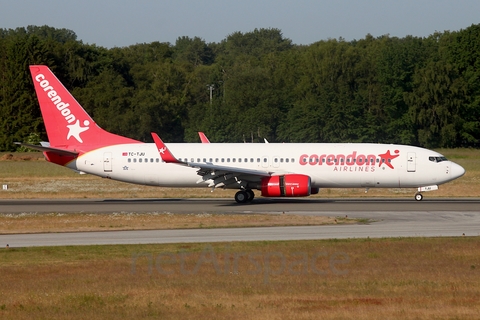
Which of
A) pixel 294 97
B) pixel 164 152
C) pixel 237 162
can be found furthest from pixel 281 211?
pixel 294 97

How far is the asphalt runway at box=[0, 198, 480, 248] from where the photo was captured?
26.7 metres

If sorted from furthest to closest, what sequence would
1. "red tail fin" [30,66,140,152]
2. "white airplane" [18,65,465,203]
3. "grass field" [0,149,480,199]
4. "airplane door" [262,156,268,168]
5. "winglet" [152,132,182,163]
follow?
"grass field" [0,149,480,199] → "red tail fin" [30,66,140,152] → "airplane door" [262,156,268,168] → "white airplane" [18,65,465,203] → "winglet" [152,132,182,163]

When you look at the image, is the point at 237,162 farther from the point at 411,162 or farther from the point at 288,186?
the point at 411,162

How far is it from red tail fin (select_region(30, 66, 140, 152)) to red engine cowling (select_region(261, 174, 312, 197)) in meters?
9.66

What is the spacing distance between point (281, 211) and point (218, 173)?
577 centimetres

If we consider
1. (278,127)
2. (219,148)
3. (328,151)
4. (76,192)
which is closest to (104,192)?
(76,192)

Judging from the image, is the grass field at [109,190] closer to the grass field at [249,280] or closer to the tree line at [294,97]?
the grass field at [249,280]

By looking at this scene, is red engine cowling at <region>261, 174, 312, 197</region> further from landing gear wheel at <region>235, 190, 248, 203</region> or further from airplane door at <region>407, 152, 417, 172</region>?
airplane door at <region>407, 152, 417, 172</region>

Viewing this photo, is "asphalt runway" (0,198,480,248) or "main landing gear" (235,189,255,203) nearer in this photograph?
"asphalt runway" (0,198,480,248)

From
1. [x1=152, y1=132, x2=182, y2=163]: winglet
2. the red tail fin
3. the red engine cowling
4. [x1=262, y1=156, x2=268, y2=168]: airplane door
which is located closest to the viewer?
[x1=152, y1=132, x2=182, y2=163]: winglet

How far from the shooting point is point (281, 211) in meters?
36.4

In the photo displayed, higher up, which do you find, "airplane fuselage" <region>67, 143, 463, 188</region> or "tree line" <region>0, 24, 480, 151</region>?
"tree line" <region>0, 24, 480, 151</region>

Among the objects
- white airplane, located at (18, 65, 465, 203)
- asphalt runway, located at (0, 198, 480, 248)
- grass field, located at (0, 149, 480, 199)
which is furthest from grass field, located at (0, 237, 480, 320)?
Result: grass field, located at (0, 149, 480, 199)

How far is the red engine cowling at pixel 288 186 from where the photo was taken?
39.7m
